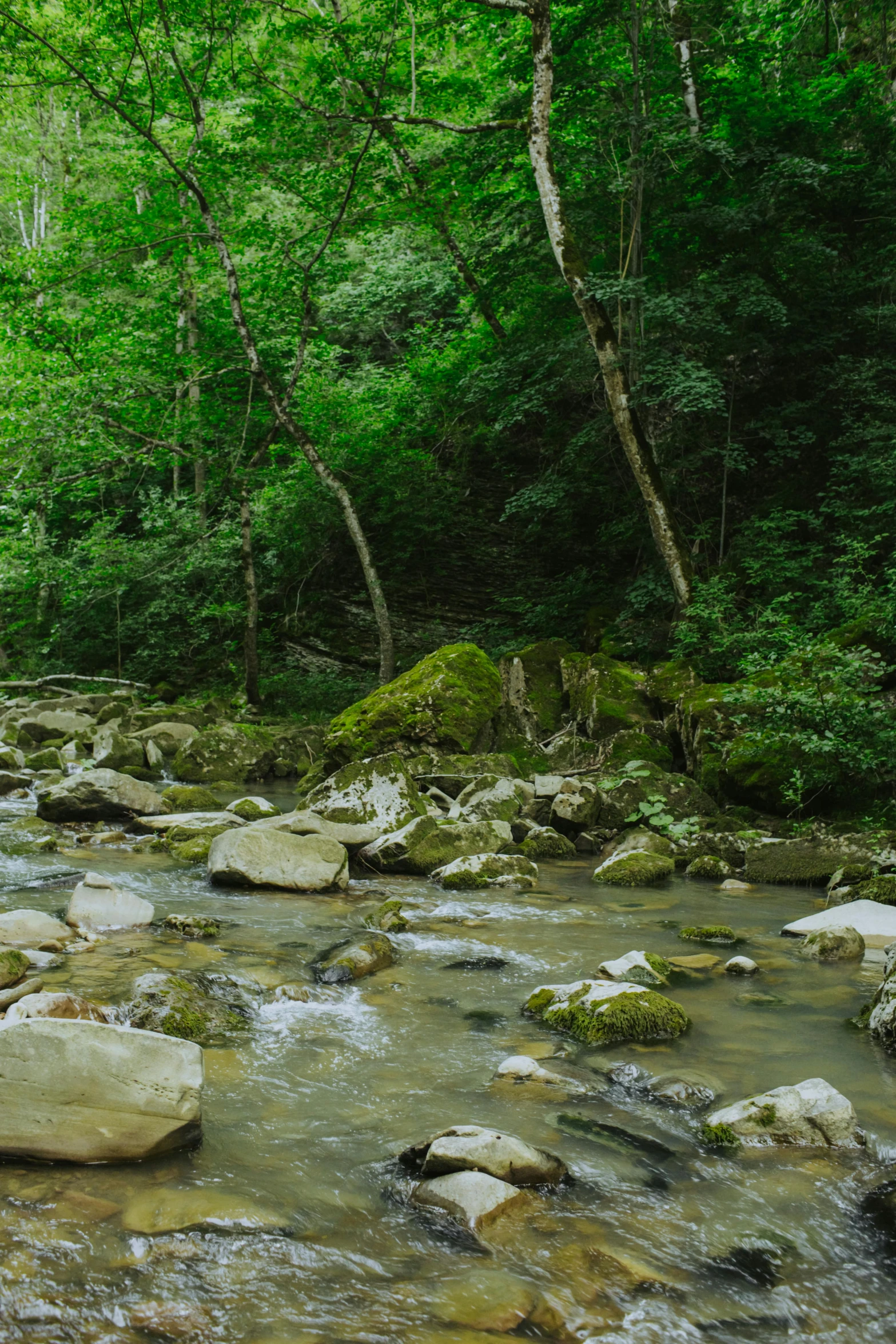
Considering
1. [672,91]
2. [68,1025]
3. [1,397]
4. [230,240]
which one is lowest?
[68,1025]

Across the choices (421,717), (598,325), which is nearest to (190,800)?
(421,717)

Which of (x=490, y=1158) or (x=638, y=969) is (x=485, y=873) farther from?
(x=490, y=1158)

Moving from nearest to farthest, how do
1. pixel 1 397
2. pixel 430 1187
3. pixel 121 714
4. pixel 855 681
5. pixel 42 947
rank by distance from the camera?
1. pixel 430 1187
2. pixel 42 947
3. pixel 855 681
4. pixel 1 397
5. pixel 121 714

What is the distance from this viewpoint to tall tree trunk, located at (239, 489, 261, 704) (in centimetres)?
1631

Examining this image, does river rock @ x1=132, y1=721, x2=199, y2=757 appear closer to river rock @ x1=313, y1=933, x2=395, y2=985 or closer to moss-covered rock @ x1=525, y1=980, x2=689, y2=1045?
river rock @ x1=313, y1=933, x2=395, y2=985

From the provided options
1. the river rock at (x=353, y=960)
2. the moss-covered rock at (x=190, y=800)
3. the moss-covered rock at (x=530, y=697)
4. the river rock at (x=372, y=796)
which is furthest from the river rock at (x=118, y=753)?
the river rock at (x=353, y=960)

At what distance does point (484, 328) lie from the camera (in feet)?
60.0

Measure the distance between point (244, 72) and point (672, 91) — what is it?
23.7 feet

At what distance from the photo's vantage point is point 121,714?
15.4 m

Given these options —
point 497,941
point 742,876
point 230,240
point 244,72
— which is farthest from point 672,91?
point 497,941

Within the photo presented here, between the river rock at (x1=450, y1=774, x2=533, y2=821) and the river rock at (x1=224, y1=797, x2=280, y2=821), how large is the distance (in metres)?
1.90

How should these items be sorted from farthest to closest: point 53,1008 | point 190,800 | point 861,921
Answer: point 190,800
point 861,921
point 53,1008

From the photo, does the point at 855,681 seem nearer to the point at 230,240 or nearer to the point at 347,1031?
the point at 347,1031

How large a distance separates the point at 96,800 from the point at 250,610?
8.24 metres
